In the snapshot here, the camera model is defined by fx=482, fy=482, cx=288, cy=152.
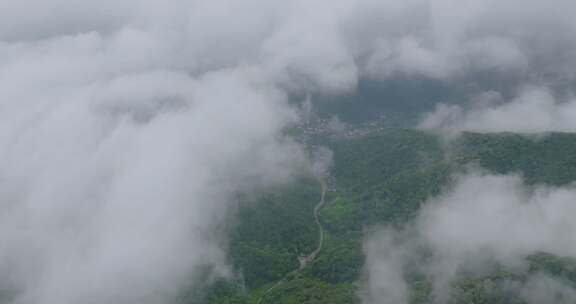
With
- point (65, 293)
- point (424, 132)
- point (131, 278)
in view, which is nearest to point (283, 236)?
point (131, 278)

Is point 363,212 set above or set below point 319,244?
above

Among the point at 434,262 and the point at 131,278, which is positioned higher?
the point at 131,278

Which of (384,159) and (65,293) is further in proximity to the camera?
(384,159)

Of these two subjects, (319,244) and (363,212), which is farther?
(363,212)

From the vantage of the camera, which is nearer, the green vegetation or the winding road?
the green vegetation

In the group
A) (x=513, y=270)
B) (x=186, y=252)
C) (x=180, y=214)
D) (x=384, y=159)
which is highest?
(x=384, y=159)

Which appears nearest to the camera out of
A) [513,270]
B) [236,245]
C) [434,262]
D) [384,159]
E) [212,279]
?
[513,270]

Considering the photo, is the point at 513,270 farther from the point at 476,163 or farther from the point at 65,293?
the point at 65,293

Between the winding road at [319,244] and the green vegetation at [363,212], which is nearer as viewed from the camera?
the green vegetation at [363,212]
